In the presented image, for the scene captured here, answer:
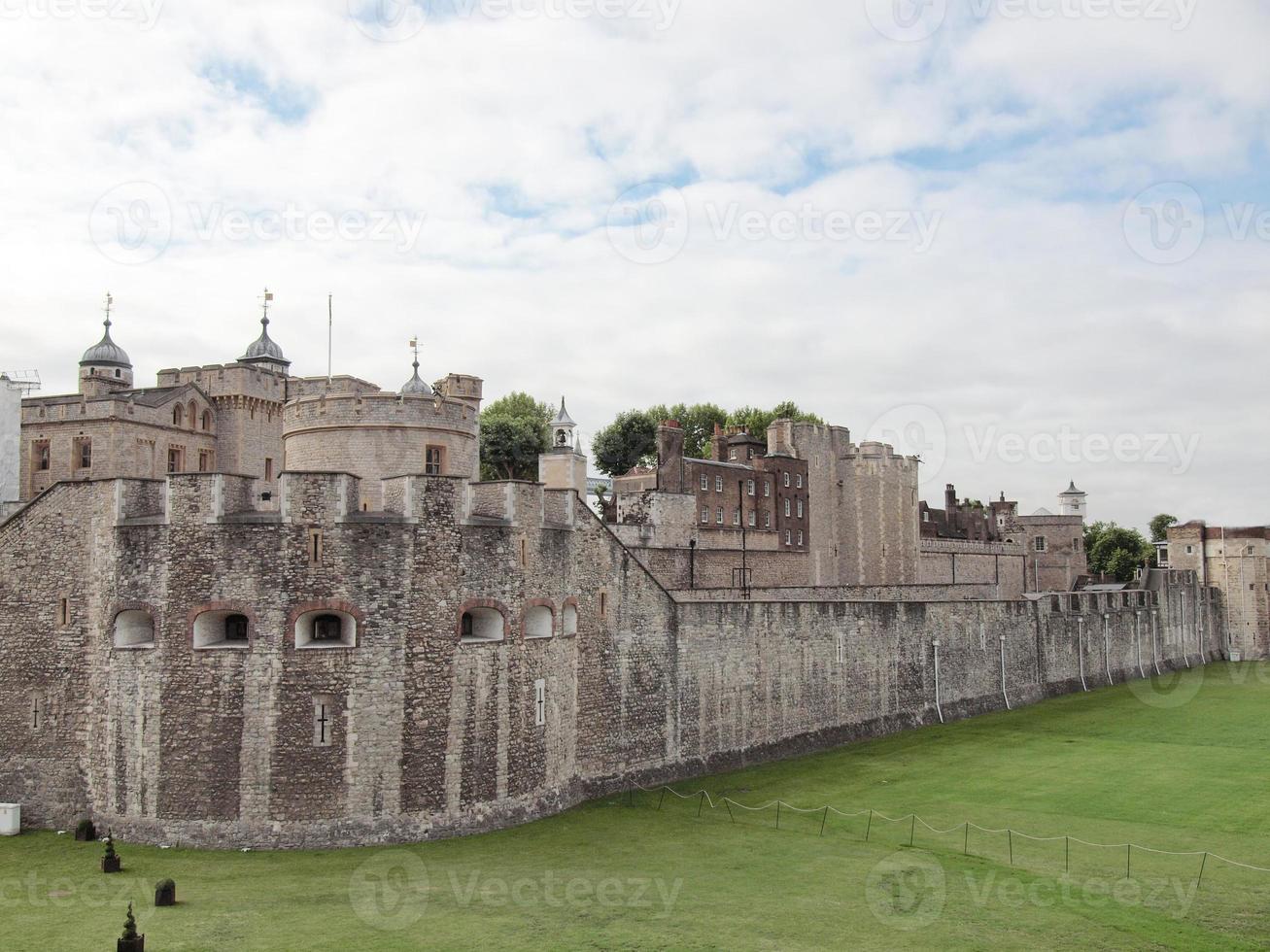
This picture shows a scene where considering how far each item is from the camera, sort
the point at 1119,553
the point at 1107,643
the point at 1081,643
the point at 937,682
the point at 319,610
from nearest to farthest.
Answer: the point at 319,610
the point at 937,682
the point at 1081,643
the point at 1107,643
the point at 1119,553

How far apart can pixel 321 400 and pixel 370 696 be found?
28.2 feet

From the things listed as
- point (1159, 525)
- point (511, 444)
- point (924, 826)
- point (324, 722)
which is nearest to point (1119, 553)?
point (1159, 525)

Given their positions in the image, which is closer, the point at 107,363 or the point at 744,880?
the point at 744,880

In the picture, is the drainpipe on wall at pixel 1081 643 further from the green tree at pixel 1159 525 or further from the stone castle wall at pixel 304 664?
the green tree at pixel 1159 525

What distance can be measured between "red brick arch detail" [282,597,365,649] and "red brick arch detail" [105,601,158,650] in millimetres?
3072

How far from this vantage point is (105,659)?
1001 inches

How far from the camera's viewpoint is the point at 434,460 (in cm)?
2970

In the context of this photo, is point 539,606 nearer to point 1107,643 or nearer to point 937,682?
point 937,682

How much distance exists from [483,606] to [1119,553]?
99027 millimetres

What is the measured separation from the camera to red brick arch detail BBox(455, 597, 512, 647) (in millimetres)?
25656

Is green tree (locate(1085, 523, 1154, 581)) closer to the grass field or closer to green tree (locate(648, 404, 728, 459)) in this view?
green tree (locate(648, 404, 728, 459))

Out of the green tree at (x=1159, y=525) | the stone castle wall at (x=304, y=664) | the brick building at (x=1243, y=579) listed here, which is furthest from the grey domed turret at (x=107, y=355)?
the green tree at (x=1159, y=525)

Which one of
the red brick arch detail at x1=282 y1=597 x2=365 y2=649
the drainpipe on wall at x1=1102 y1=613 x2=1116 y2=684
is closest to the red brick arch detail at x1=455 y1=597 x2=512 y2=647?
the red brick arch detail at x1=282 y1=597 x2=365 y2=649

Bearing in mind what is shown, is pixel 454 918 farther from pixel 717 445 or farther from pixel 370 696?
pixel 717 445
